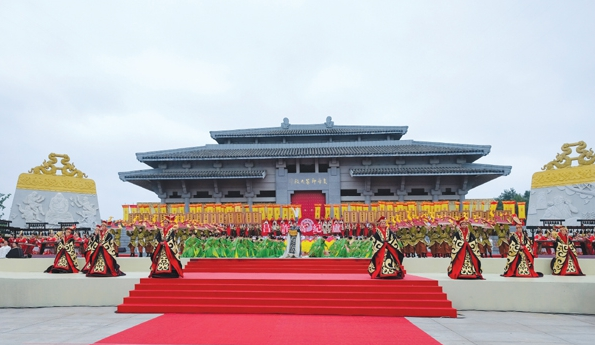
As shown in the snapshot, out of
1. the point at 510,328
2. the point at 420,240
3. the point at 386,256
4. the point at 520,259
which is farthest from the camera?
the point at 420,240

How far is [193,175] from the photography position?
23344 millimetres

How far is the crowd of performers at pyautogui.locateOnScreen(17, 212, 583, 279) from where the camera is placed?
838 centimetres

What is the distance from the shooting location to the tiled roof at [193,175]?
23219mm

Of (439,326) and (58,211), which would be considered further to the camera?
(58,211)

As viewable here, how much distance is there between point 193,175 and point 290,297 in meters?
17.1

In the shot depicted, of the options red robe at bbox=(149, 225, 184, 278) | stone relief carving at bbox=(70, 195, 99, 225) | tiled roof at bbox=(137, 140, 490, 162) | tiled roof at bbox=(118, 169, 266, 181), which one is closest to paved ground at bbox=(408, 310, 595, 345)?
red robe at bbox=(149, 225, 184, 278)

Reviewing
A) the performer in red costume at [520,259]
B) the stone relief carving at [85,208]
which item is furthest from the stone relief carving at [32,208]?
the performer in red costume at [520,259]

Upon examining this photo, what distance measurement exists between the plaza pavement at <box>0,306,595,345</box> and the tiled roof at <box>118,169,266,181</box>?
15565mm

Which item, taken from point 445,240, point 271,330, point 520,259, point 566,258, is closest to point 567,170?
point 445,240

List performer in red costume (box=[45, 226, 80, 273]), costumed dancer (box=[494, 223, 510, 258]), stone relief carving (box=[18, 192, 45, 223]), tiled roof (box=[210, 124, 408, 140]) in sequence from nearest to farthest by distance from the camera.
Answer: performer in red costume (box=[45, 226, 80, 273])
costumed dancer (box=[494, 223, 510, 258])
stone relief carving (box=[18, 192, 45, 223])
tiled roof (box=[210, 124, 408, 140])

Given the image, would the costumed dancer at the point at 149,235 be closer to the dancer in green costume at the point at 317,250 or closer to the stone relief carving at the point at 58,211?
the dancer in green costume at the point at 317,250

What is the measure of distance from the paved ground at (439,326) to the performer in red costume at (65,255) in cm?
239

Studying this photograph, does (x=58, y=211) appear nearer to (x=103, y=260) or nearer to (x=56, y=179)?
(x=56, y=179)

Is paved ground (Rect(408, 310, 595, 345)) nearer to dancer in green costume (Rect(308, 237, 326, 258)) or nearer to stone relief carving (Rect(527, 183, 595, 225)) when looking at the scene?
dancer in green costume (Rect(308, 237, 326, 258))
